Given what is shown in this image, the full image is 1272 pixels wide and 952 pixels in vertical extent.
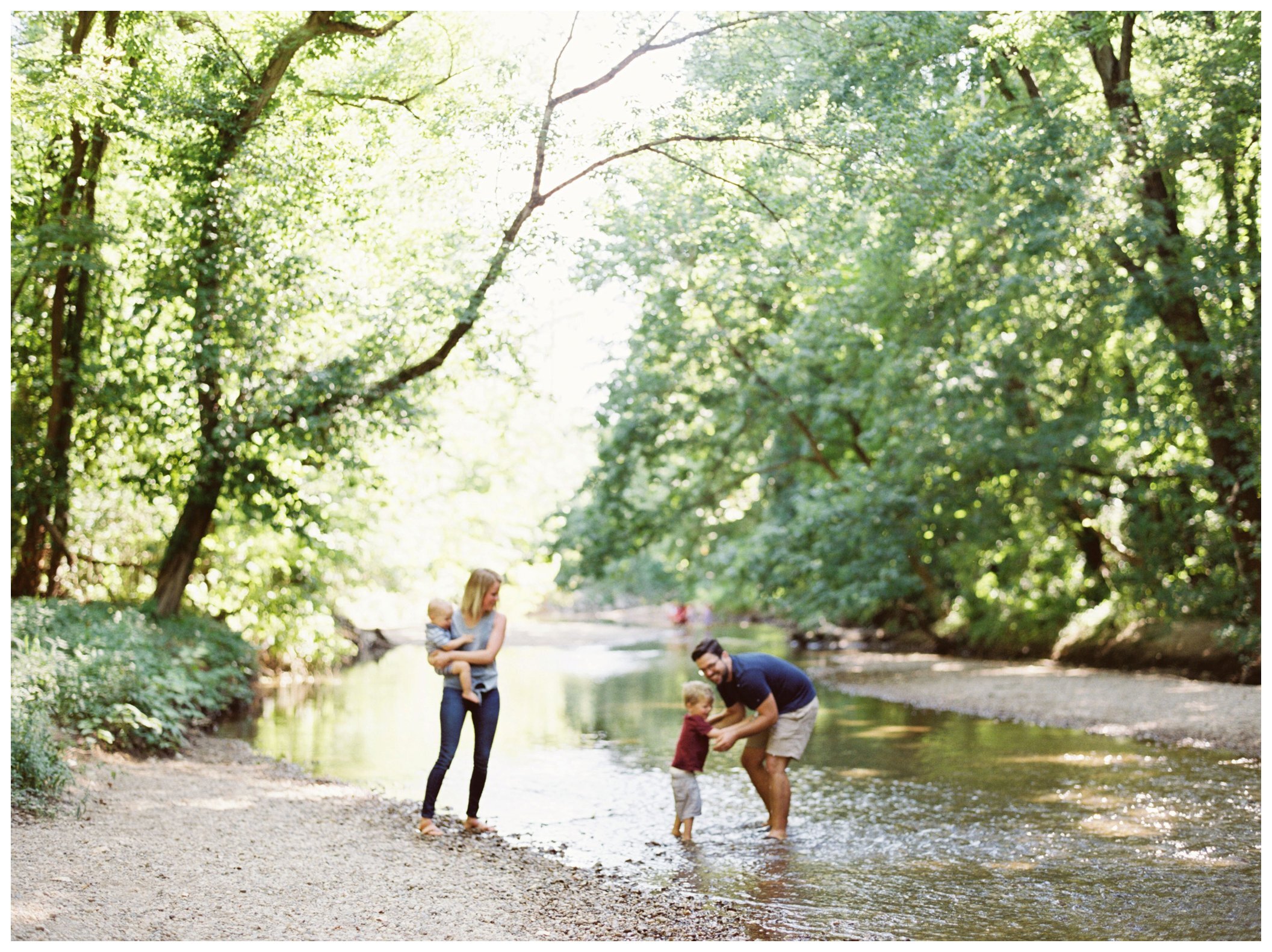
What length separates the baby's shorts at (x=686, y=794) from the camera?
7.57 meters

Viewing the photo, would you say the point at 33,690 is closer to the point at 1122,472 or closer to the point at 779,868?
the point at 779,868

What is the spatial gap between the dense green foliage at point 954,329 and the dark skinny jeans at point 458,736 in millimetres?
5750

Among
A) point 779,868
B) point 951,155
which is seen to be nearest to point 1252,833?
point 779,868

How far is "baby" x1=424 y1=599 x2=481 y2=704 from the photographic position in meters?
7.29

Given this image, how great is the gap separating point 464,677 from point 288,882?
6.47ft

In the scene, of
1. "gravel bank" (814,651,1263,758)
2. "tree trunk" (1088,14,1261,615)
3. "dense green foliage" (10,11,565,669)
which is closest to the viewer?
"dense green foliage" (10,11,565,669)

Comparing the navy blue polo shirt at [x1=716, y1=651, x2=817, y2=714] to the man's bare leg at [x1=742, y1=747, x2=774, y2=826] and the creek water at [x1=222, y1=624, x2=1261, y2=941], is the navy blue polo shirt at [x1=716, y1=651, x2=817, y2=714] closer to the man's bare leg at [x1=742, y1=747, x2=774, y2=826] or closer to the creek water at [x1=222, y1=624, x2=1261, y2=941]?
the man's bare leg at [x1=742, y1=747, x2=774, y2=826]

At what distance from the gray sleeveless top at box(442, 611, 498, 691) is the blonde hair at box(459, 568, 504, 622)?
1.9 inches

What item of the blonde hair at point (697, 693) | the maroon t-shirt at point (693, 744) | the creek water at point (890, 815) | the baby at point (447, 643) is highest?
the baby at point (447, 643)

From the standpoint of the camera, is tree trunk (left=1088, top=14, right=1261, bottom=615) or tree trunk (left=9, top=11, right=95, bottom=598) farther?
tree trunk (left=1088, top=14, right=1261, bottom=615)

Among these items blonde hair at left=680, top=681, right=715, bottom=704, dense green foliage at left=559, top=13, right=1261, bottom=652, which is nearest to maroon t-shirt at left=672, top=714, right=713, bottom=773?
blonde hair at left=680, top=681, right=715, bottom=704

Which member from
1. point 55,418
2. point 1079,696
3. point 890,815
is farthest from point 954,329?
point 55,418

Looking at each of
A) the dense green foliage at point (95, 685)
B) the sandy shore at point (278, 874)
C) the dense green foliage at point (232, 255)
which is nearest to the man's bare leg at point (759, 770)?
the sandy shore at point (278, 874)

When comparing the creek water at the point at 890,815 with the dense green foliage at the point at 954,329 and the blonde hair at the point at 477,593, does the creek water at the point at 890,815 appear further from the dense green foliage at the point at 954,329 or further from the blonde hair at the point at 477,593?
the dense green foliage at the point at 954,329
